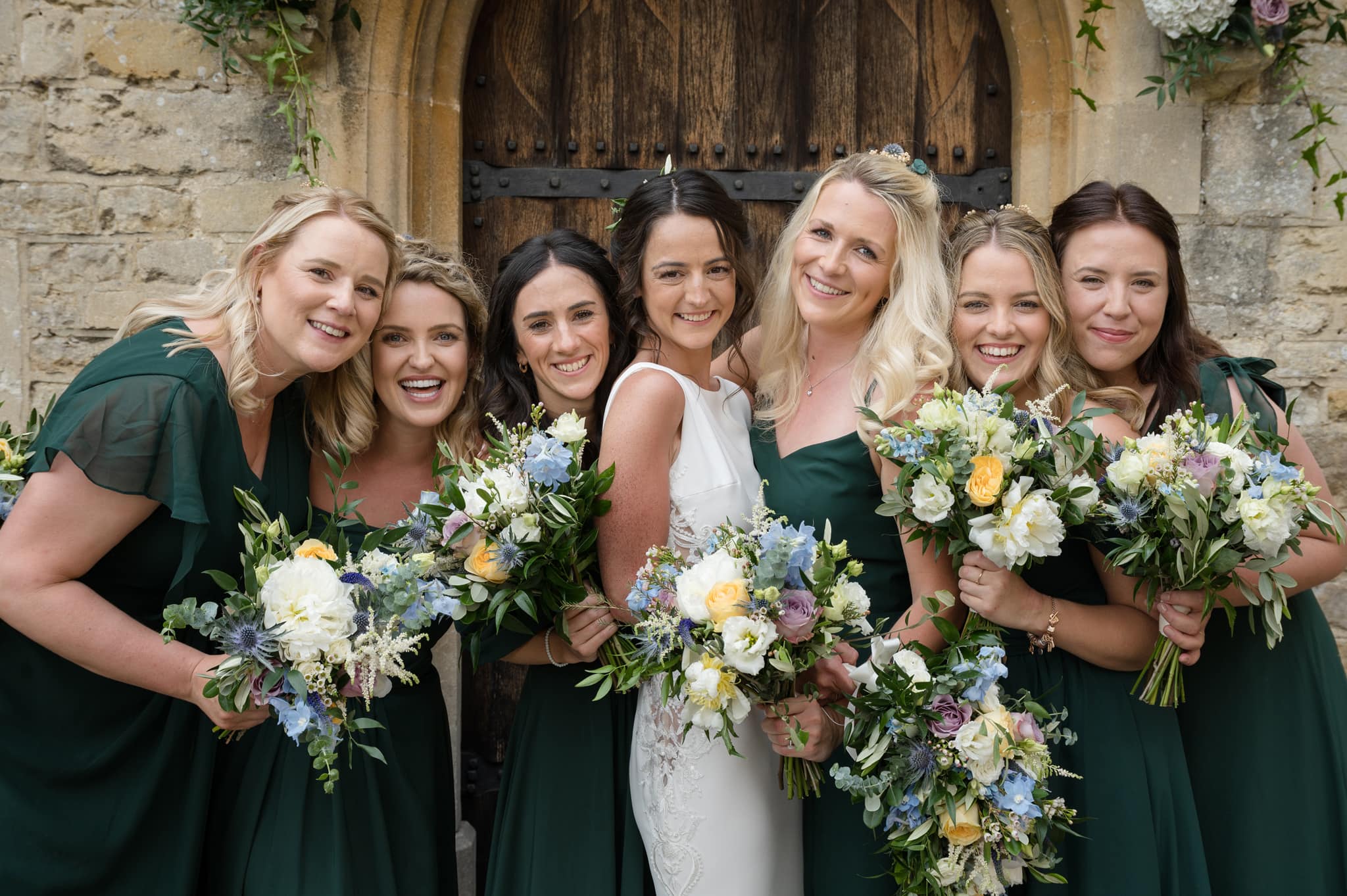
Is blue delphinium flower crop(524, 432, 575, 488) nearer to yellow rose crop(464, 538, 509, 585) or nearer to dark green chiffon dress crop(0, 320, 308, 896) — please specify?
yellow rose crop(464, 538, 509, 585)

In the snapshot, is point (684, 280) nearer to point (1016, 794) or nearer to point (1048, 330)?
point (1048, 330)

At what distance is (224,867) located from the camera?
2.49 m

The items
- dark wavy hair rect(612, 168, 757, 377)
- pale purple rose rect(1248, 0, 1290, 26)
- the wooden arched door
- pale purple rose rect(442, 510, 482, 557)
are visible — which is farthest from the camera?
the wooden arched door

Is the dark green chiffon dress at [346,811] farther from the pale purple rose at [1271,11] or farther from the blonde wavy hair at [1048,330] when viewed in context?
the pale purple rose at [1271,11]

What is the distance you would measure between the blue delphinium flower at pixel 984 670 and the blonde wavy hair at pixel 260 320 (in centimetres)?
159

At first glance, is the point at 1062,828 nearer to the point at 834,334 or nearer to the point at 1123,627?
the point at 1123,627

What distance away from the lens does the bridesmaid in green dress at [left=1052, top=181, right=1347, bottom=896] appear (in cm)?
249

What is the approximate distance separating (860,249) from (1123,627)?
1095 millimetres

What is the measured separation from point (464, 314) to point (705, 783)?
1.36 meters

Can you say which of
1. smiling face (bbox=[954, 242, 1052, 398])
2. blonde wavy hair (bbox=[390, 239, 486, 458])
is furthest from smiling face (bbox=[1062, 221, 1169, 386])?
blonde wavy hair (bbox=[390, 239, 486, 458])

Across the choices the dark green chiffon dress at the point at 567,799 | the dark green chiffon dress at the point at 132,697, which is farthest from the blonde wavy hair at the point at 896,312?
the dark green chiffon dress at the point at 132,697

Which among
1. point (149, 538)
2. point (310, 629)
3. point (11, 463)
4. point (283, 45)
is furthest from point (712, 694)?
point (283, 45)

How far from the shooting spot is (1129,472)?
7.14ft

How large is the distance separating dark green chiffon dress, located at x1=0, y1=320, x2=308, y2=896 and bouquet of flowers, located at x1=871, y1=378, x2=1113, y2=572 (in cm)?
148
